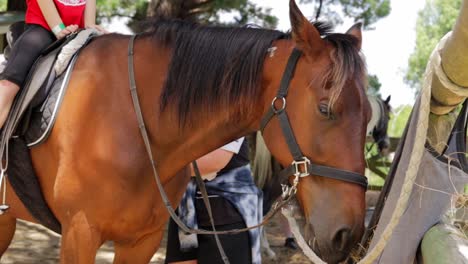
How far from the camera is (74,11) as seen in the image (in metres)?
3.16

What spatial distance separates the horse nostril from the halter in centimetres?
18

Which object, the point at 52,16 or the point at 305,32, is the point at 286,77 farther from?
the point at 52,16

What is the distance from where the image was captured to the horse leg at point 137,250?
2809 millimetres

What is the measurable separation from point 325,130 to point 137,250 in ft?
3.96

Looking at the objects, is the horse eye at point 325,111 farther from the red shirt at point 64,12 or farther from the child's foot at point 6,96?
the red shirt at point 64,12

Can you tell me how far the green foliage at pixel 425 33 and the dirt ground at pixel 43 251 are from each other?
71.2 ft

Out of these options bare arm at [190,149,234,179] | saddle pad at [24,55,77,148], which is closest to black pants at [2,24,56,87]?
saddle pad at [24,55,77,148]

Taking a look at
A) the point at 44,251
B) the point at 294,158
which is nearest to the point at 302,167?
the point at 294,158

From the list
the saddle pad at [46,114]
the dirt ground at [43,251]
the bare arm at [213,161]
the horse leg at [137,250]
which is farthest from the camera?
the dirt ground at [43,251]

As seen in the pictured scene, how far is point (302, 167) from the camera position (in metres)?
2.19

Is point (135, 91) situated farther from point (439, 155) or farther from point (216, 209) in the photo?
point (439, 155)

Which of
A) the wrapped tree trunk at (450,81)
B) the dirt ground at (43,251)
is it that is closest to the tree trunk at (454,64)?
the wrapped tree trunk at (450,81)

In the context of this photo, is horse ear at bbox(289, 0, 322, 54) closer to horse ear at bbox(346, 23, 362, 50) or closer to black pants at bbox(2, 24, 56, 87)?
horse ear at bbox(346, 23, 362, 50)

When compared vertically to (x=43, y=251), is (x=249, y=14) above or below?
above
